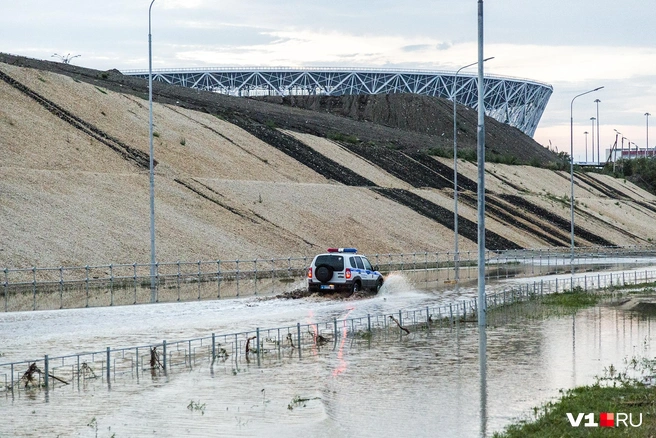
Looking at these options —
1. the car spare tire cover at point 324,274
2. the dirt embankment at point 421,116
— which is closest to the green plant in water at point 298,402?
the car spare tire cover at point 324,274

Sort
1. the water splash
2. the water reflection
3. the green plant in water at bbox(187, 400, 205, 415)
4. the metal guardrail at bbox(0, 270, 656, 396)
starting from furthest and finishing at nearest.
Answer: the water splash, the metal guardrail at bbox(0, 270, 656, 396), the green plant in water at bbox(187, 400, 205, 415), the water reflection

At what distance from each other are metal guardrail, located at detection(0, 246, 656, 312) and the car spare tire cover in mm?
3328

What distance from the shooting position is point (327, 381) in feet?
58.1

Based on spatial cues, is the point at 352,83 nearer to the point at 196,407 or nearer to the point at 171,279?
the point at 171,279

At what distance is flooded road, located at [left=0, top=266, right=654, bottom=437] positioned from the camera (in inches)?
555

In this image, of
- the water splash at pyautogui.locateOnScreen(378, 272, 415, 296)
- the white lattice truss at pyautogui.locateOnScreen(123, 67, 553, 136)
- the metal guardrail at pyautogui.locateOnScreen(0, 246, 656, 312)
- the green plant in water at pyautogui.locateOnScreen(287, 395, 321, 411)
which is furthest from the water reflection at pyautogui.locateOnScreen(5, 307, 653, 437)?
the white lattice truss at pyautogui.locateOnScreen(123, 67, 553, 136)

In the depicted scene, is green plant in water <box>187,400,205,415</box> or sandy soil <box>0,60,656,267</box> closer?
green plant in water <box>187,400,205,415</box>

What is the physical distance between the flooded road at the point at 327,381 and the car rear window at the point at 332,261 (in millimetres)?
6555

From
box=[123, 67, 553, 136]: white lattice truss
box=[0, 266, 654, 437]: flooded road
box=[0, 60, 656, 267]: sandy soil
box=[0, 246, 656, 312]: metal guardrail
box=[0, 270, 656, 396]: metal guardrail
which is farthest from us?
box=[123, 67, 553, 136]: white lattice truss

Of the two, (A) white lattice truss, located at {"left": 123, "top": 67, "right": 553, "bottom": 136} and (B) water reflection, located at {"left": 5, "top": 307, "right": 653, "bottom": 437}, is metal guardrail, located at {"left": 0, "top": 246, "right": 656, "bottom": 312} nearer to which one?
(B) water reflection, located at {"left": 5, "top": 307, "right": 653, "bottom": 437}

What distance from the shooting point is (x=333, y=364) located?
19.8 metres

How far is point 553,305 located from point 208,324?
11.2 m

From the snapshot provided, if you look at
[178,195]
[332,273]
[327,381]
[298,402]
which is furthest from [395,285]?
[298,402]

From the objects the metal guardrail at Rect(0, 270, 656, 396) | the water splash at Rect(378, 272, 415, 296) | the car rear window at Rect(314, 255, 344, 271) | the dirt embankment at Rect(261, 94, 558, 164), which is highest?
the dirt embankment at Rect(261, 94, 558, 164)
